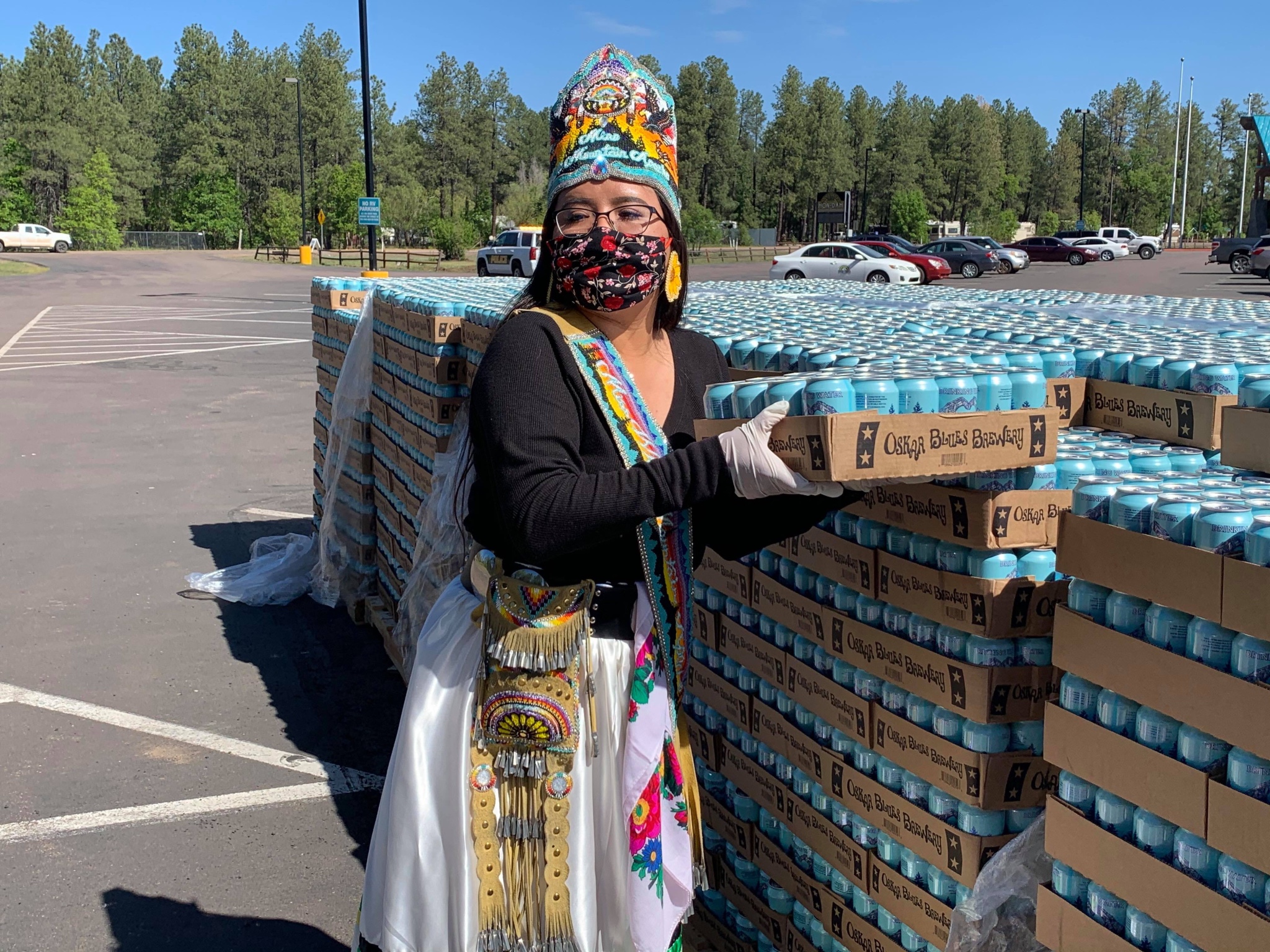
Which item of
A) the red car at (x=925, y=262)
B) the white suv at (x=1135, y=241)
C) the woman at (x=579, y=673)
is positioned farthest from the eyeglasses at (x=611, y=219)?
the white suv at (x=1135, y=241)

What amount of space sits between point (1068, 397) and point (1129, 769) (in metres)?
1.27

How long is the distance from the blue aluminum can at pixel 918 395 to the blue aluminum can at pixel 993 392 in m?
0.10

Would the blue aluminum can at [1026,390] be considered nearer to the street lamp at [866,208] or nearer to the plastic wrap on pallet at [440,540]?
the plastic wrap on pallet at [440,540]

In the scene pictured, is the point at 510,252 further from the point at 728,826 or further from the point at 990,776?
the point at 990,776

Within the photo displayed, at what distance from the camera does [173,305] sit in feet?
102

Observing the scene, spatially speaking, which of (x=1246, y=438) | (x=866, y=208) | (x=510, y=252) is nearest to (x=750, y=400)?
(x=1246, y=438)

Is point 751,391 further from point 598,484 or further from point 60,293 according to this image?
point 60,293

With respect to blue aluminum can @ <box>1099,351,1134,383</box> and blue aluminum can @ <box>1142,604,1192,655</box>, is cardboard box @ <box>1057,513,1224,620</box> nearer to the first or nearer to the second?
blue aluminum can @ <box>1142,604,1192,655</box>

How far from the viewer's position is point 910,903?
2.55 meters

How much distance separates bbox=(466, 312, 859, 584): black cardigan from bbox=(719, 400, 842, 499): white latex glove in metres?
0.03

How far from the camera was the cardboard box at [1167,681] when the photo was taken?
1649 mm

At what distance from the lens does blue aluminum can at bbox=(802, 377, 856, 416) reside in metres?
1.95

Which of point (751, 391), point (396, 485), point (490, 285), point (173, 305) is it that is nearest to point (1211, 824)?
point (751, 391)

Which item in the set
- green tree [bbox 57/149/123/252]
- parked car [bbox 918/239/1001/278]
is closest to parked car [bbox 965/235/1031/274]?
parked car [bbox 918/239/1001/278]
